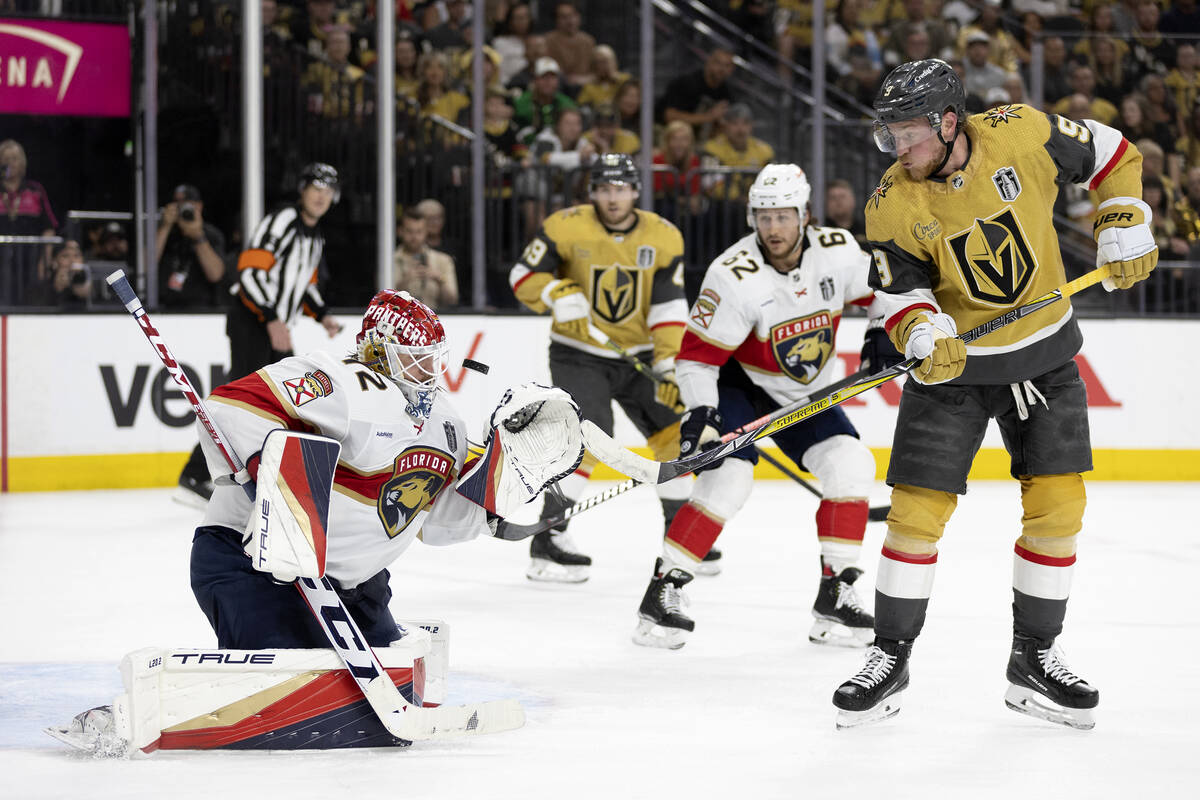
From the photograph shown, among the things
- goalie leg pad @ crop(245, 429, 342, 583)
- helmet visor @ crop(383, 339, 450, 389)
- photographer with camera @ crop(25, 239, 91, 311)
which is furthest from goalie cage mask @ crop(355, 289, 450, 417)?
photographer with camera @ crop(25, 239, 91, 311)

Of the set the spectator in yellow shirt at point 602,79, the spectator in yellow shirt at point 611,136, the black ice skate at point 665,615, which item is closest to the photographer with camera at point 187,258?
the spectator in yellow shirt at point 611,136

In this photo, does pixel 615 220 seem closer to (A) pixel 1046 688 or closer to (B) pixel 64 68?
(A) pixel 1046 688

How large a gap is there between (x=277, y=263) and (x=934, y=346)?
354cm

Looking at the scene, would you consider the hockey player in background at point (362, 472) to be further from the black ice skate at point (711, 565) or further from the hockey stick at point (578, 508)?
the black ice skate at point (711, 565)

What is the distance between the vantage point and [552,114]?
766cm

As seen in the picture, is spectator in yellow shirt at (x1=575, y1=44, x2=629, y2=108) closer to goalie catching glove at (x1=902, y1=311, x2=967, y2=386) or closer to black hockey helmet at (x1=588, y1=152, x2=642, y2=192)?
black hockey helmet at (x1=588, y1=152, x2=642, y2=192)

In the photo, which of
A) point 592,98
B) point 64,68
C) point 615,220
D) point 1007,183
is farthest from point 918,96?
point 64,68

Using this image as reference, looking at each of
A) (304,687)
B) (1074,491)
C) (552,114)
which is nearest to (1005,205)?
(1074,491)

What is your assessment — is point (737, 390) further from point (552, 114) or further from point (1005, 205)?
point (552, 114)

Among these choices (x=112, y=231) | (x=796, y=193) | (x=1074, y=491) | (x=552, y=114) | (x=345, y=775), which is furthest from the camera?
(x=552, y=114)

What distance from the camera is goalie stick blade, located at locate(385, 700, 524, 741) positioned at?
255cm

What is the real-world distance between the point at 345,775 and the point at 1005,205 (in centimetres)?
155

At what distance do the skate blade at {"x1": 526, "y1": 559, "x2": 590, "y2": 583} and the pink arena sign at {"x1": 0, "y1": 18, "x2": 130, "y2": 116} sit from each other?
387 cm

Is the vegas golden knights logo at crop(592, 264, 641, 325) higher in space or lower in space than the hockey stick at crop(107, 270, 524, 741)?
higher
